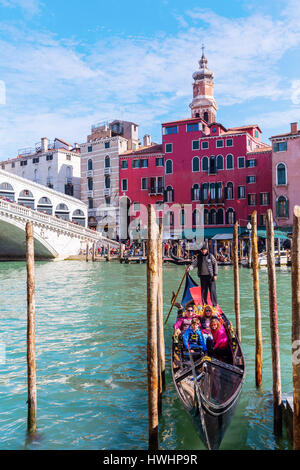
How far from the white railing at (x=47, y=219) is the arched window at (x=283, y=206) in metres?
10.5

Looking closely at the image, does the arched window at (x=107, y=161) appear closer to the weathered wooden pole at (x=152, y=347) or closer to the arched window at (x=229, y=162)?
the arched window at (x=229, y=162)

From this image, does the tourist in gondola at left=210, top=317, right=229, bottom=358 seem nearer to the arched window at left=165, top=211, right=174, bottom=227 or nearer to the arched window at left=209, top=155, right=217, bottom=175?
the arched window at left=209, top=155, right=217, bottom=175

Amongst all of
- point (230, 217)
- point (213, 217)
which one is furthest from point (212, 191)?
point (230, 217)

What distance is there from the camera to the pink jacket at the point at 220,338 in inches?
201

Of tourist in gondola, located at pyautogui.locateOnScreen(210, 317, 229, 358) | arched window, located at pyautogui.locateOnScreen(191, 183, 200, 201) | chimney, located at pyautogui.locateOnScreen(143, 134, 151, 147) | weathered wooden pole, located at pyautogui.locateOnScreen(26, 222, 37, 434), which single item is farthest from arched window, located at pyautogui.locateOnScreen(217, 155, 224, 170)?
weathered wooden pole, located at pyautogui.locateOnScreen(26, 222, 37, 434)

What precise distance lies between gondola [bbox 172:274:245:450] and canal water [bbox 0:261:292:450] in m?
0.41

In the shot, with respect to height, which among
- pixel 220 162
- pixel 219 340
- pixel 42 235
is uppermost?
pixel 220 162

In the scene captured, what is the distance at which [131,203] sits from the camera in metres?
30.7

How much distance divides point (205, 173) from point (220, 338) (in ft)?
77.2

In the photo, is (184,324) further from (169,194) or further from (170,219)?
(169,194)

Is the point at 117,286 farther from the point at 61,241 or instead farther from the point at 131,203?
the point at 131,203

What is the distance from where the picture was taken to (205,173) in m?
28.0
